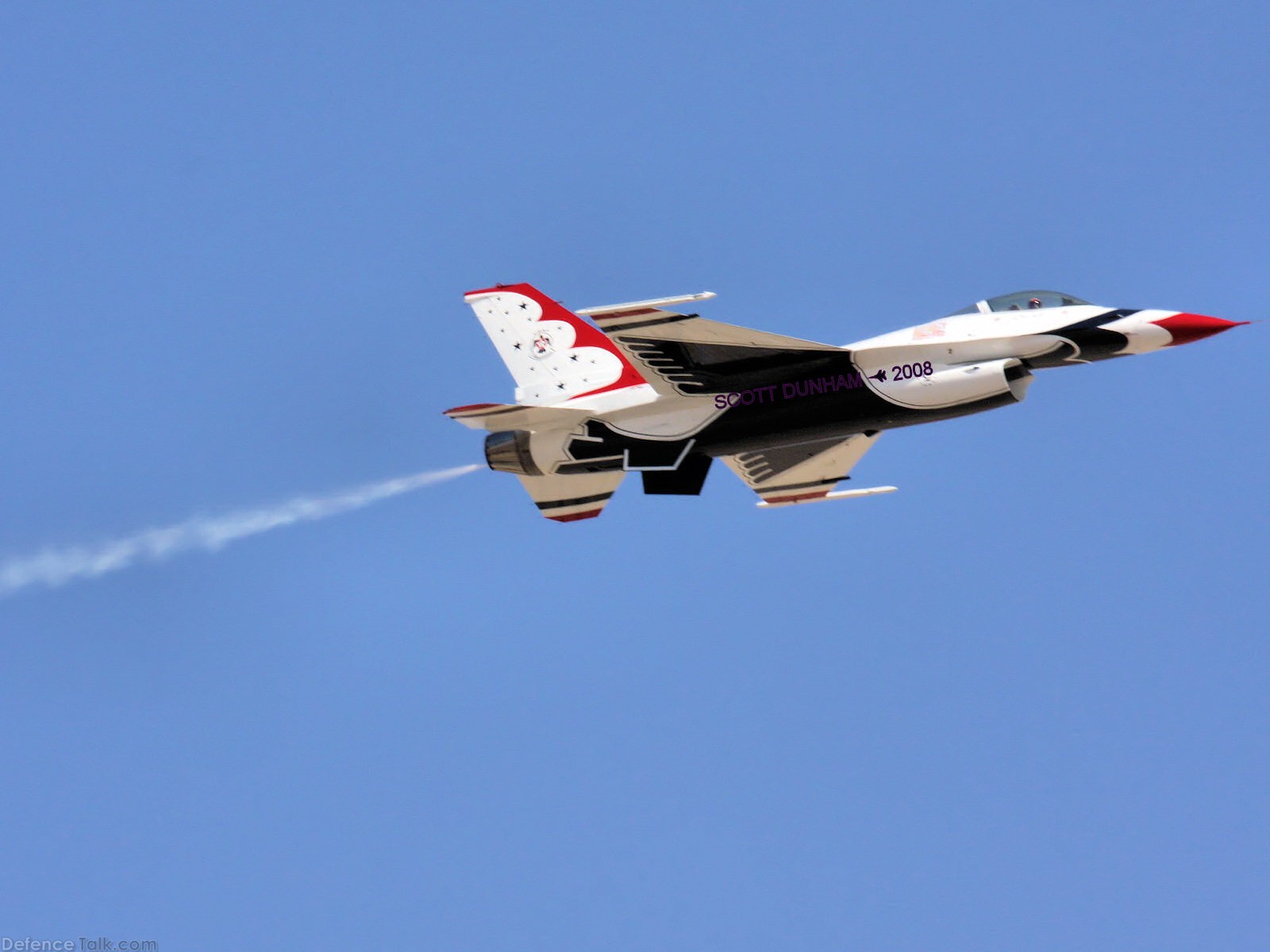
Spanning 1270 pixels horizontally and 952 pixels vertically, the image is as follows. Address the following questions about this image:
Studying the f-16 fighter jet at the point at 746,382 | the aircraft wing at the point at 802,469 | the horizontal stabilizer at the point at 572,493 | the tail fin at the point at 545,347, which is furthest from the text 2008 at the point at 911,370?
the horizontal stabilizer at the point at 572,493

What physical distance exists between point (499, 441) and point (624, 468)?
2.15 meters

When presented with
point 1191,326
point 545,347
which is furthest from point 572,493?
point 1191,326

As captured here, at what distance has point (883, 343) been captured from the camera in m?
26.8

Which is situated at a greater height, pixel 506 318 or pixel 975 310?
pixel 506 318

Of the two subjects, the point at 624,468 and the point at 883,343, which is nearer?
the point at 883,343

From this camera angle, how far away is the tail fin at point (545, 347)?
29.2 m

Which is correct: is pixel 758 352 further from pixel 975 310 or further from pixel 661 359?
pixel 975 310

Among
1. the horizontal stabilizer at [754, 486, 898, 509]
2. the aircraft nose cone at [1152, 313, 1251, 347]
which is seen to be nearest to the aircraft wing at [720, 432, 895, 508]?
the horizontal stabilizer at [754, 486, 898, 509]

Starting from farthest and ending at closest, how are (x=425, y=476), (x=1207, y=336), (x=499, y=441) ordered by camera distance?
(x=425, y=476)
(x=499, y=441)
(x=1207, y=336)

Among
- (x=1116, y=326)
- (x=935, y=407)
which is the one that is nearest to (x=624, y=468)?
(x=935, y=407)

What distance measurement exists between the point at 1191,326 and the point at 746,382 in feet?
22.7

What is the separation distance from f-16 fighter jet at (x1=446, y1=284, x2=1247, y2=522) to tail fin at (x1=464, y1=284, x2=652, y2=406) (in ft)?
0.11

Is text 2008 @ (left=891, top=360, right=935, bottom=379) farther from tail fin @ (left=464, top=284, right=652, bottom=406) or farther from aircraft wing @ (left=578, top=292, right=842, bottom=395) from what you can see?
tail fin @ (left=464, top=284, right=652, bottom=406)

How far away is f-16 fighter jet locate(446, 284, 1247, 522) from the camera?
1045 inches
